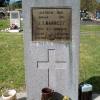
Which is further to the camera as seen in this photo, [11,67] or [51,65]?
[11,67]

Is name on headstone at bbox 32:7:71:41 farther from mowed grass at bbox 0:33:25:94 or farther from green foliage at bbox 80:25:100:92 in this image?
mowed grass at bbox 0:33:25:94

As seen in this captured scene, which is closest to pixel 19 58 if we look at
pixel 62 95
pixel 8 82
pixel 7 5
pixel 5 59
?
pixel 5 59

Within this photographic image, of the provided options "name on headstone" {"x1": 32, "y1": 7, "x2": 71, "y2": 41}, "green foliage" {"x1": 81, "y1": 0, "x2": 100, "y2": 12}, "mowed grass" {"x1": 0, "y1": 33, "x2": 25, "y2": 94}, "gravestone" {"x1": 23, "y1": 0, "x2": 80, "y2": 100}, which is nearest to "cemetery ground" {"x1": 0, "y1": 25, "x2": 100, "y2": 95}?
"mowed grass" {"x1": 0, "y1": 33, "x2": 25, "y2": 94}

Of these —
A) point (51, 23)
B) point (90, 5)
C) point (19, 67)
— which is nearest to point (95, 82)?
point (51, 23)

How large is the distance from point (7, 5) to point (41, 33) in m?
98.2

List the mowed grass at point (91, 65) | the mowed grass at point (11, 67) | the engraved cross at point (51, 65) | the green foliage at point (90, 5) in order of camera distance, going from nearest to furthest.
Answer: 1. the engraved cross at point (51, 65)
2. the mowed grass at point (11, 67)
3. the mowed grass at point (91, 65)
4. the green foliage at point (90, 5)

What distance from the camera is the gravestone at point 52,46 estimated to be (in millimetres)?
6109

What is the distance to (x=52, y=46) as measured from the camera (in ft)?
20.7

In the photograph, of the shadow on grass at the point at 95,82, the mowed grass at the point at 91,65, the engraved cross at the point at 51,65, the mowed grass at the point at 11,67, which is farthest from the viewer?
the mowed grass at the point at 91,65

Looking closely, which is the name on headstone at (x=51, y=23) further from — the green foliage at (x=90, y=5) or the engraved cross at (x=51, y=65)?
the green foliage at (x=90, y=5)

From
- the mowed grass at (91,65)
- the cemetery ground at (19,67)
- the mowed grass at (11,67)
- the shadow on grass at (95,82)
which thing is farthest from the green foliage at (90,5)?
the shadow on grass at (95,82)

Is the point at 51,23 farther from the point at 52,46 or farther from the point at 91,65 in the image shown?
the point at 91,65

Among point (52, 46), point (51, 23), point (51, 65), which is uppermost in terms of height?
point (51, 23)

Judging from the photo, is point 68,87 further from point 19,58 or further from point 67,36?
point 19,58
